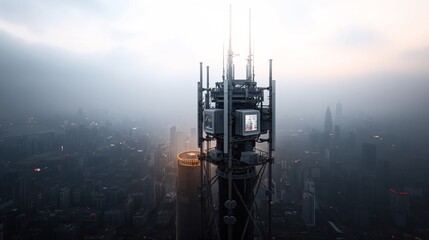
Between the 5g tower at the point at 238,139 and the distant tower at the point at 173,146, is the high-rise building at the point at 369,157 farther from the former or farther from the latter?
the 5g tower at the point at 238,139

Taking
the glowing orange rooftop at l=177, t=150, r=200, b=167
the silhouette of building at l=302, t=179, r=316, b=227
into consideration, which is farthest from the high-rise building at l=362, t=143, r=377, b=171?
the glowing orange rooftop at l=177, t=150, r=200, b=167

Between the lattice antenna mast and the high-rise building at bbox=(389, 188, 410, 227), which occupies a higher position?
the lattice antenna mast

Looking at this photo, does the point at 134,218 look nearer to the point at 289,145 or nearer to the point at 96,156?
the point at 96,156

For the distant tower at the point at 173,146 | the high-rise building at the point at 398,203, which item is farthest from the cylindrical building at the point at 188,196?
the distant tower at the point at 173,146

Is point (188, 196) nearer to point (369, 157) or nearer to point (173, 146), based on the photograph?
point (173, 146)

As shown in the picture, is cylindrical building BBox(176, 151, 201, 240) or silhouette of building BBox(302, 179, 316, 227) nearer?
cylindrical building BBox(176, 151, 201, 240)

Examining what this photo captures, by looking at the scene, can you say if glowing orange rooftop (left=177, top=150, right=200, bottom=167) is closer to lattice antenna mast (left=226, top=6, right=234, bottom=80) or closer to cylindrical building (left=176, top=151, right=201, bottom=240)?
cylindrical building (left=176, top=151, right=201, bottom=240)

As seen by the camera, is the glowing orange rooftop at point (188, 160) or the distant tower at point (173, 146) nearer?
the glowing orange rooftop at point (188, 160)

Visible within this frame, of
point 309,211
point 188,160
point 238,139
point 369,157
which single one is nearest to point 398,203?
point 309,211
